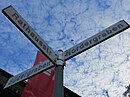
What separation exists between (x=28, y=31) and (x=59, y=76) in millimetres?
998

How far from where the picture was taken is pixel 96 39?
4734 mm

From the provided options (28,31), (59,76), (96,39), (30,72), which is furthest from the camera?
(30,72)

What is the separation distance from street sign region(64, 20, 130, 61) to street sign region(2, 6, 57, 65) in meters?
0.33

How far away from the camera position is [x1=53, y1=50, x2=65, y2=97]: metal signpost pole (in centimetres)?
390

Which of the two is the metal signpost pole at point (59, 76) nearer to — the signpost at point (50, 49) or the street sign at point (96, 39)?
the signpost at point (50, 49)

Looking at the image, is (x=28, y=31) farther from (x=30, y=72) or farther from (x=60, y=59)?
(x=30, y=72)

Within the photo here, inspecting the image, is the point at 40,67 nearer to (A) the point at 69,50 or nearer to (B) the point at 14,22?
(A) the point at 69,50

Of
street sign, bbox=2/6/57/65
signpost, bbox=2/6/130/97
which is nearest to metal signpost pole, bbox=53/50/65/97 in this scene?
signpost, bbox=2/6/130/97

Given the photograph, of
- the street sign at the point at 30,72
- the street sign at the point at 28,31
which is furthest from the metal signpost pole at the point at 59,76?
the street sign at the point at 30,72

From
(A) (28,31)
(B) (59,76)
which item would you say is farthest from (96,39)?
(A) (28,31)

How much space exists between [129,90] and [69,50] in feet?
72.0

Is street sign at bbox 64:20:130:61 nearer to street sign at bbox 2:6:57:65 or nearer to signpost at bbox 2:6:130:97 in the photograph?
signpost at bbox 2:6:130:97

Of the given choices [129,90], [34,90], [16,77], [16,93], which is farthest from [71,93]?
[16,77]

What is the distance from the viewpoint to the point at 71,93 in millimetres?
24641
